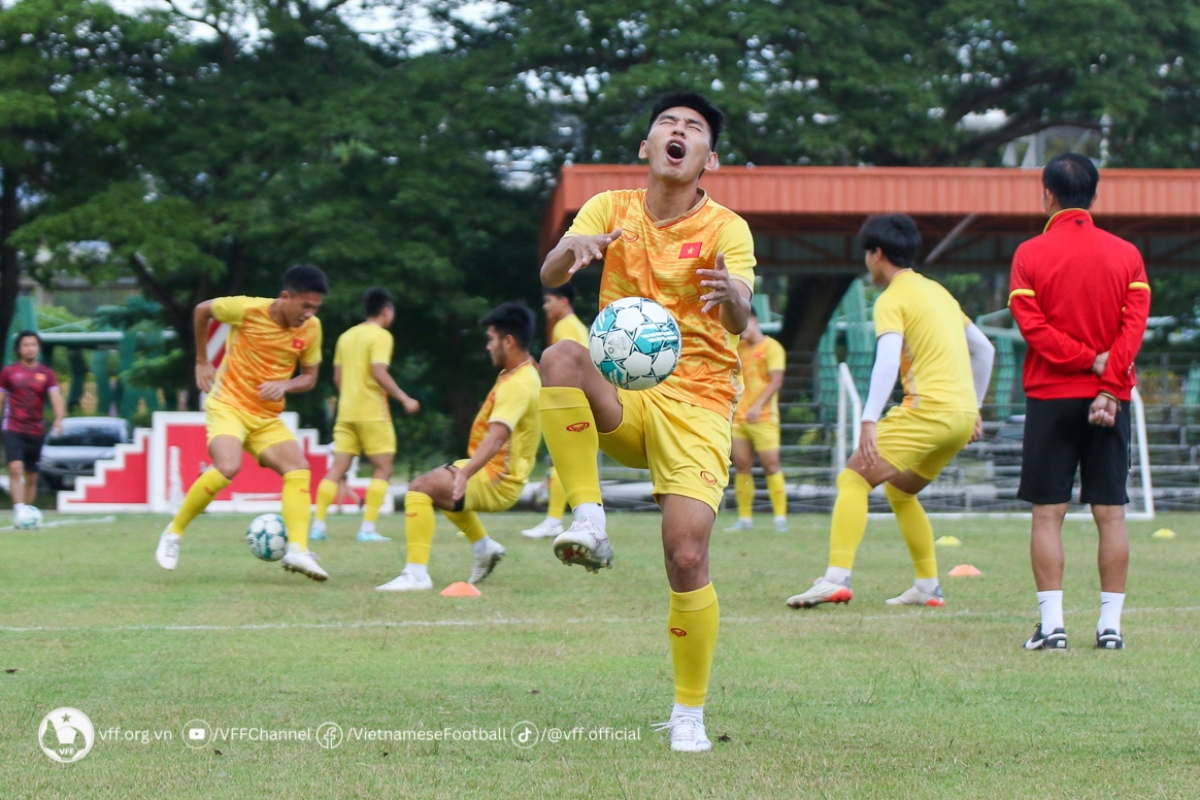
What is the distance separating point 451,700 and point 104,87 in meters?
19.3

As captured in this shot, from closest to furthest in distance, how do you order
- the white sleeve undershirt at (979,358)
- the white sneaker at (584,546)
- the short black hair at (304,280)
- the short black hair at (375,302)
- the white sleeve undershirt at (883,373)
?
the white sneaker at (584,546) → the white sleeve undershirt at (883,373) → the white sleeve undershirt at (979,358) → the short black hair at (304,280) → the short black hair at (375,302)

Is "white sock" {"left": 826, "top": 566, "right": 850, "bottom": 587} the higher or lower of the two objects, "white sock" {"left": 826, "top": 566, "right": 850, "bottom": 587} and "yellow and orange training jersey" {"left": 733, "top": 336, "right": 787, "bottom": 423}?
the lower

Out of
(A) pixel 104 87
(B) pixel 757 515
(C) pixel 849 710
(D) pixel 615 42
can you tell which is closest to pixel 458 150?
(D) pixel 615 42

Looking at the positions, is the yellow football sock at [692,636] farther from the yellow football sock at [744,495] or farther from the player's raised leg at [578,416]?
the yellow football sock at [744,495]

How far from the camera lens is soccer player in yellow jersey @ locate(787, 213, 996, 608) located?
7.96 meters

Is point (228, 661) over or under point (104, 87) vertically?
under

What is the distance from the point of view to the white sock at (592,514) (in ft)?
15.5

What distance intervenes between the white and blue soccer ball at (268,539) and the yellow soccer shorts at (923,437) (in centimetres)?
407

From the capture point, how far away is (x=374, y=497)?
1320 cm

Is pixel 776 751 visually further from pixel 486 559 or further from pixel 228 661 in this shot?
pixel 486 559

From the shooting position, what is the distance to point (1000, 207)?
19.8 metres

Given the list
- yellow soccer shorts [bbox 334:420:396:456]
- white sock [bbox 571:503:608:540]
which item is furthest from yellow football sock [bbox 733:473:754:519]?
white sock [bbox 571:503:608:540]

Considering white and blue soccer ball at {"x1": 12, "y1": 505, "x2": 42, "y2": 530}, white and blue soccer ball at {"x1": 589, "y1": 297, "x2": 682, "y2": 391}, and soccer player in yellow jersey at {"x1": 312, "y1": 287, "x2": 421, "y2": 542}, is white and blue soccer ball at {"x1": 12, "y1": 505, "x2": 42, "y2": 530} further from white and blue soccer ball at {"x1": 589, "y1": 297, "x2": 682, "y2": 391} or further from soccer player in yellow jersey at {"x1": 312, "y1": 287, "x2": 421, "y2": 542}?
white and blue soccer ball at {"x1": 589, "y1": 297, "x2": 682, "y2": 391}

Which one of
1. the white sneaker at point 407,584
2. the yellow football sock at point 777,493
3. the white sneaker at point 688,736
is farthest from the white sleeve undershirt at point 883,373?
the yellow football sock at point 777,493
